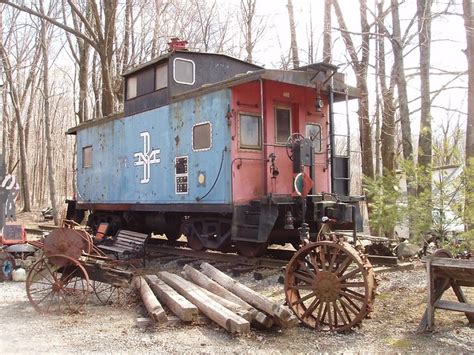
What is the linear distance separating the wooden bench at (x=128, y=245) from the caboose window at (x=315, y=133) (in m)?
4.01

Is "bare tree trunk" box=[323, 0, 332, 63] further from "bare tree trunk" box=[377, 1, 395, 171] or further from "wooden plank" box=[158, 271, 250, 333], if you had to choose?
"wooden plank" box=[158, 271, 250, 333]

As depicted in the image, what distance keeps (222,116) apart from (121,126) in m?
4.11

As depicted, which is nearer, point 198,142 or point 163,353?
point 163,353

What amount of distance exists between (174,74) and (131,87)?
1.90 meters

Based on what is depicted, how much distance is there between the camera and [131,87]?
39.1ft

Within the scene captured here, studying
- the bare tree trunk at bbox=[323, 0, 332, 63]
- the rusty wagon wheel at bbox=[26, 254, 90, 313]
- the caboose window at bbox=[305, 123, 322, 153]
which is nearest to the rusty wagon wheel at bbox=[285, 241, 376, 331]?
the rusty wagon wheel at bbox=[26, 254, 90, 313]

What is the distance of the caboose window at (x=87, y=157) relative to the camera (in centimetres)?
1384

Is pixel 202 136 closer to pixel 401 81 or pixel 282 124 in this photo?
pixel 282 124

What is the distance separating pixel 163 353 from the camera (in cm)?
446

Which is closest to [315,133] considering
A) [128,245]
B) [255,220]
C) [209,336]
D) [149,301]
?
[255,220]

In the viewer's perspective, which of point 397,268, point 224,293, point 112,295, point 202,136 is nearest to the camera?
point 224,293

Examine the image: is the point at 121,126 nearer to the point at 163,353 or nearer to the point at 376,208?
the point at 376,208

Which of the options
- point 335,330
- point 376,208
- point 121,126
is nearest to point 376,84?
point 121,126

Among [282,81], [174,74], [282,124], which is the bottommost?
[282,124]
